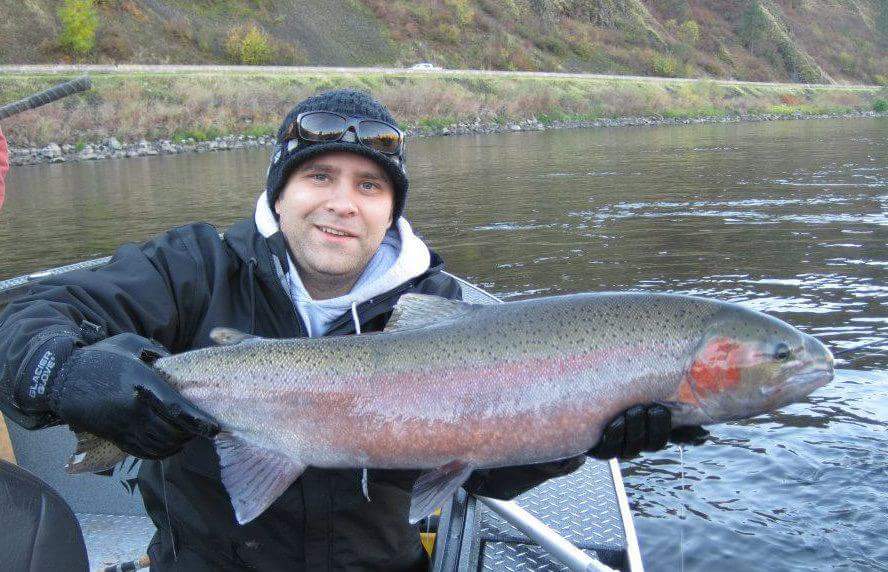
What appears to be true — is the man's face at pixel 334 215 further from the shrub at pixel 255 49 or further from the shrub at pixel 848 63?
the shrub at pixel 848 63

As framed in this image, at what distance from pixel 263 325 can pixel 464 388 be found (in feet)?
2.87

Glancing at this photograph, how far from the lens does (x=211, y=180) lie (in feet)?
78.2

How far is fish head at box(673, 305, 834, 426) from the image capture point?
2434mm

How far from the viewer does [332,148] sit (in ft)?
9.61

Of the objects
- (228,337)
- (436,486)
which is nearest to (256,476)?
(228,337)

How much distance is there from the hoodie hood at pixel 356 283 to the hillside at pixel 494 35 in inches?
2114

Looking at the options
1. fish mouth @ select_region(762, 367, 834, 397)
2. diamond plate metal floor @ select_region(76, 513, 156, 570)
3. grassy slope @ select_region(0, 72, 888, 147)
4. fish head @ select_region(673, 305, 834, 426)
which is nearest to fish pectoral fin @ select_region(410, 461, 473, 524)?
fish head @ select_region(673, 305, 834, 426)

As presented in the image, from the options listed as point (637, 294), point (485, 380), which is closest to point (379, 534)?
point (485, 380)

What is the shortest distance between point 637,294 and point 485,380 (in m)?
0.59

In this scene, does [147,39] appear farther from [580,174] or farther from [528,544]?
[528,544]

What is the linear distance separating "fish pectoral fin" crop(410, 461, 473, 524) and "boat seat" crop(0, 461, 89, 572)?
3.50 feet

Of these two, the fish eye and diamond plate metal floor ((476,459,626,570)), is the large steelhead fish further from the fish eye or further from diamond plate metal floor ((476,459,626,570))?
diamond plate metal floor ((476,459,626,570))

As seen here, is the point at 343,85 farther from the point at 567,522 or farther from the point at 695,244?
the point at 567,522

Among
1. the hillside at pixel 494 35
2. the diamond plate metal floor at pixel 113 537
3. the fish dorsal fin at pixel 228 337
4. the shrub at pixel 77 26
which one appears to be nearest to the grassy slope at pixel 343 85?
the shrub at pixel 77 26
